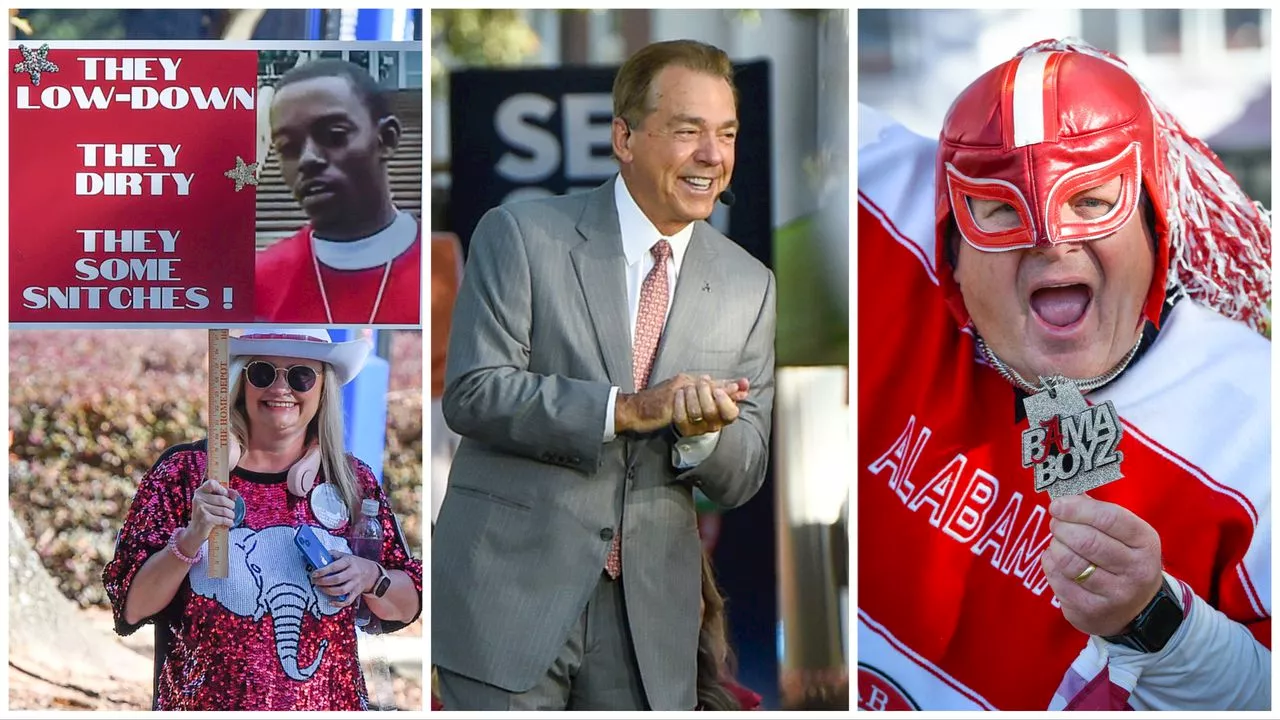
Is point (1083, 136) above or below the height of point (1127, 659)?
above

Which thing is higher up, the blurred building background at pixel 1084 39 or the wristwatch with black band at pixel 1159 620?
the blurred building background at pixel 1084 39

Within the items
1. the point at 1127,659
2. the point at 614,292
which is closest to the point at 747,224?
the point at 614,292

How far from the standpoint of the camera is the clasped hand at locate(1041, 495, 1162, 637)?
5668 millimetres

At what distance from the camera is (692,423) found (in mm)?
5402

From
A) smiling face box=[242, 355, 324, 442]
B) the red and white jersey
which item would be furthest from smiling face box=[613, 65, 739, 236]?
smiling face box=[242, 355, 324, 442]

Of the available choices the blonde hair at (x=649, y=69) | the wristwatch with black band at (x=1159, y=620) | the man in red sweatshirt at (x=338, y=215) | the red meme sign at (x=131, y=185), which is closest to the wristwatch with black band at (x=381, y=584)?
the man in red sweatshirt at (x=338, y=215)

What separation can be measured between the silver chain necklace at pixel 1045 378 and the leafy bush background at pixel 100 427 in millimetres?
1777

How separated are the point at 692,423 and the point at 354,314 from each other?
1.12 meters

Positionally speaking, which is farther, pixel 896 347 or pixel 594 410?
pixel 896 347

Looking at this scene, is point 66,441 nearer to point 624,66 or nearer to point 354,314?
point 354,314

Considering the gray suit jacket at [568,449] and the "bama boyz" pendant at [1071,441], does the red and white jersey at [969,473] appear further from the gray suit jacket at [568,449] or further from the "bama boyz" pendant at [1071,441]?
the gray suit jacket at [568,449]

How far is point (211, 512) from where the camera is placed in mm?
5668

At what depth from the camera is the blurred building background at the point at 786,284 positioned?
567 cm

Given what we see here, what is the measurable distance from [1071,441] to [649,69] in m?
1.73
